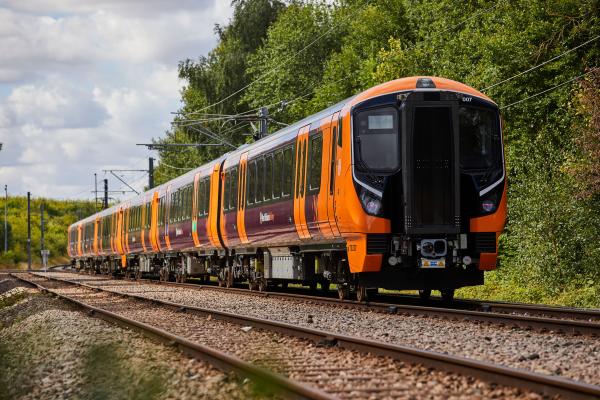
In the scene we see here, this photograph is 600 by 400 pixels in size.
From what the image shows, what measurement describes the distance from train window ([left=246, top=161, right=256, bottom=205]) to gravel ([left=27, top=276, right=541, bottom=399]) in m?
8.68

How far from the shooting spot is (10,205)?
14200 centimetres

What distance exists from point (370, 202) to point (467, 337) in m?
4.10

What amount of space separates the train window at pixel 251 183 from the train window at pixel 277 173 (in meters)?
1.75

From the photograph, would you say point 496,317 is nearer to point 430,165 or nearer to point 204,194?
point 430,165

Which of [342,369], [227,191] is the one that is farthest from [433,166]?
[227,191]

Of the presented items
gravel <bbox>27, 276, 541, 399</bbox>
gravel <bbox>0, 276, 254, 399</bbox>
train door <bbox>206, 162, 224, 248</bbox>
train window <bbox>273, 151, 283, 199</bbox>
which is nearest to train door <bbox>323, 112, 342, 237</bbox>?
train window <bbox>273, 151, 283, 199</bbox>

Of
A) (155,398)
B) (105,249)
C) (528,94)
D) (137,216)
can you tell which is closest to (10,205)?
(105,249)

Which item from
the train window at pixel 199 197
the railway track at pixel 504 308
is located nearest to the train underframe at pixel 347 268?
the railway track at pixel 504 308

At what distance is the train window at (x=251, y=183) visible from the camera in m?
21.5

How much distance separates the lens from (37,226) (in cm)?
13038

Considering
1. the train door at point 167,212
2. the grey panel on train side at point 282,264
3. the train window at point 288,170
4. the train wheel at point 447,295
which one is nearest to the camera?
the train wheel at point 447,295

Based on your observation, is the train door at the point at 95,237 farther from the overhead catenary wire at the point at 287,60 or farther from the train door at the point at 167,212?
the train door at the point at 167,212

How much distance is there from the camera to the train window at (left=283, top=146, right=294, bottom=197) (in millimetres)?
18453

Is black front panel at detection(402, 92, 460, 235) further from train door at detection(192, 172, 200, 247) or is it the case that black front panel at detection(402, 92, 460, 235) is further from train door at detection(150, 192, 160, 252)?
train door at detection(150, 192, 160, 252)
